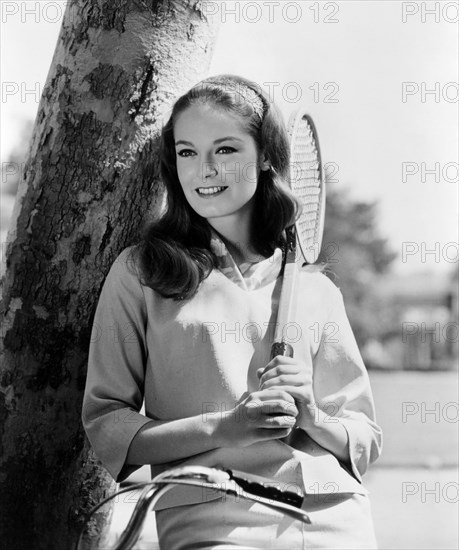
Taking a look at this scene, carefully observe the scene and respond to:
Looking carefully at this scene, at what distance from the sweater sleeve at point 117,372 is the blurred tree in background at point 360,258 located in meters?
29.8

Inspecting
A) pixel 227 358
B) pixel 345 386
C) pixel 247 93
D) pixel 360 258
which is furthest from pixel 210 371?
pixel 360 258

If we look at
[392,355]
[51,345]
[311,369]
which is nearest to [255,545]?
[311,369]

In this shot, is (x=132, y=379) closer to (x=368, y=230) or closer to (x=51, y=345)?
(x=51, y=345)

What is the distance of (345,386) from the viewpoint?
2369mm

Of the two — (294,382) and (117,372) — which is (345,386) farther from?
(117,372)

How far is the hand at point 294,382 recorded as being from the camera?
7.04 feet

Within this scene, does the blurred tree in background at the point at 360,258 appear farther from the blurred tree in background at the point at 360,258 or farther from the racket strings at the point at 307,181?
the racket strings at the point at 307,181

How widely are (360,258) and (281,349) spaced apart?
3261 cm

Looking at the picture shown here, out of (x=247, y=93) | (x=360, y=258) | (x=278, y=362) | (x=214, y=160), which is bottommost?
(x=278, y=362)

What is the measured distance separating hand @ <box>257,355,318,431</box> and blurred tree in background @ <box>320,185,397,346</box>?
2982cm

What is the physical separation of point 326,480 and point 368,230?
32.8m

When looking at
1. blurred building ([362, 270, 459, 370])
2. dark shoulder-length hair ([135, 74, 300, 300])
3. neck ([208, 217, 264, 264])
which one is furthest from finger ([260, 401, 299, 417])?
blurred building ([362, 270, 459, 370])

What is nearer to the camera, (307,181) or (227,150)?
(227,150)

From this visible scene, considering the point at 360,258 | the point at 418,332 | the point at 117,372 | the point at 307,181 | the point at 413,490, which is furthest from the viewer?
the point at 418,332
